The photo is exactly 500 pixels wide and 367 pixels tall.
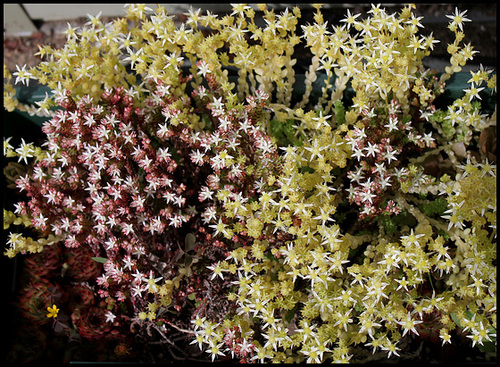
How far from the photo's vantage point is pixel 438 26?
2.59m

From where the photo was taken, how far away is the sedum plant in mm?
1487

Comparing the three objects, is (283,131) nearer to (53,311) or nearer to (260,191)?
(260,191)

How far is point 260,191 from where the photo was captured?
5.25 ft

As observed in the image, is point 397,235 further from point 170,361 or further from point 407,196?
point 170,361

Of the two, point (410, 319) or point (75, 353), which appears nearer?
point (410, 319)

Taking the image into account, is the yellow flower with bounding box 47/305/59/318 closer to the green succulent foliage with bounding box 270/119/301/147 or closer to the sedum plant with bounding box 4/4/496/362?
the sedum plant with bounding box 4/4/496/362

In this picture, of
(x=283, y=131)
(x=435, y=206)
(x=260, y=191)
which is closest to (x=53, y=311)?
(x=260, y=191)

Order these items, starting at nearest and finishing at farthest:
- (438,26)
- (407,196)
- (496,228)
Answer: (496,228) < (407,196) < (438,26)

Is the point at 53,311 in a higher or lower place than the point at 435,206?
lower

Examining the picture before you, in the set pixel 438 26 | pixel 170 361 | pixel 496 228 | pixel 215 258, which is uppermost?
pixel 438 26

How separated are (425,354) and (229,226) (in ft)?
3.65

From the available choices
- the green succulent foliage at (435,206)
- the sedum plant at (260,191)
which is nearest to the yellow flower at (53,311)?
the sedum plant at (260,191)

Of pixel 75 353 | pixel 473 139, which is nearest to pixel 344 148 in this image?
pixel 473 139

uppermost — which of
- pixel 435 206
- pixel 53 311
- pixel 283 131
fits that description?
pixel 283 131
